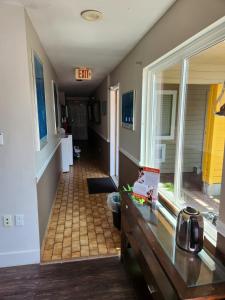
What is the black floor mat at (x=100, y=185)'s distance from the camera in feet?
13.3

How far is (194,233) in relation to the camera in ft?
3.87

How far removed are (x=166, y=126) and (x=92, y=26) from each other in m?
1.23

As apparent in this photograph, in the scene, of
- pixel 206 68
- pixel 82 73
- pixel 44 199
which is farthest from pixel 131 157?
pixel 82 73

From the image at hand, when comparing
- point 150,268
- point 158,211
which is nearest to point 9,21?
point 158,211

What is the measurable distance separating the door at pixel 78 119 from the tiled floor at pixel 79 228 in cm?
684

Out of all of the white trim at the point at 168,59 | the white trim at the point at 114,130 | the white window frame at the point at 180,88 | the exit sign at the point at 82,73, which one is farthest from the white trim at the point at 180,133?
the white trim at the point at 114,130

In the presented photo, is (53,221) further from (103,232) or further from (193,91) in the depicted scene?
(193,91)

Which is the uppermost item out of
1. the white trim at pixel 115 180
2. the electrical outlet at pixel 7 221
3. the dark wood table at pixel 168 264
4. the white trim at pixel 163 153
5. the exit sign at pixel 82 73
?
the exit sign at pixel 82 73

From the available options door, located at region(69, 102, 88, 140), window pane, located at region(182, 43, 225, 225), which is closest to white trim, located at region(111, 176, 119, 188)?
window pane, located at region(182, 43, 225, 225)

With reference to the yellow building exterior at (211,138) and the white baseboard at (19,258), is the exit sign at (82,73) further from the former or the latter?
the white baseboard at (19,258)

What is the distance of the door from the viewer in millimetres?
10508

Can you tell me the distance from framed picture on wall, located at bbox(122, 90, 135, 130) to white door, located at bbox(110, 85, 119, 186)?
1.11m

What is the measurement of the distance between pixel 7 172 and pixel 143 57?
187cm

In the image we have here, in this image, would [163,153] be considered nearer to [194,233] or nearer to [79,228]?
[194,233]
